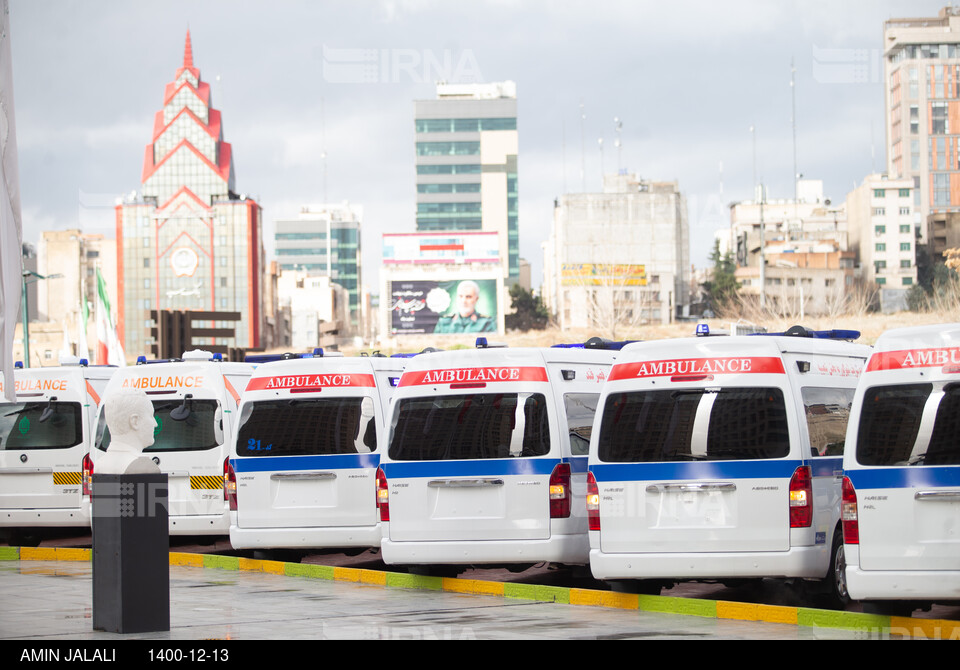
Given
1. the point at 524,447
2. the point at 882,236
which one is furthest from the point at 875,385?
the point at 882,236

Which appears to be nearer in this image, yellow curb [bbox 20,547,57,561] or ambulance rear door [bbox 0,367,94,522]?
yellow curb [bbox 20,547,57,561]

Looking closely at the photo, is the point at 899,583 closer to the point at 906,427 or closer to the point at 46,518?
the point at 906,427

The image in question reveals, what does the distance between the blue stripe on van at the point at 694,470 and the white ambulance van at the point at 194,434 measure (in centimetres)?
625

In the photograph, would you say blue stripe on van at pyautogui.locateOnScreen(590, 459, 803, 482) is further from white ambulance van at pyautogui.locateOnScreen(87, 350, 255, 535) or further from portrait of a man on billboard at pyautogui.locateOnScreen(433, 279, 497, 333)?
portrait of a man on billboard at pyautogui.locateOnScreen(433, 279, 497, 333)

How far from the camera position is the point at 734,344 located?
1002 cm

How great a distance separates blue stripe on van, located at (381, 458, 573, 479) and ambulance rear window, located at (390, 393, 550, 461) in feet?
0.20

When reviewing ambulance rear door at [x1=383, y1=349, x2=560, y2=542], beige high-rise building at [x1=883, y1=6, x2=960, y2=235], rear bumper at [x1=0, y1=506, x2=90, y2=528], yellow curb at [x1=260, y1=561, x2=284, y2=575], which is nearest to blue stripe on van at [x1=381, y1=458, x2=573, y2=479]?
ambulance rear door at [x1=383, y1=349, x2=560, y2=542]

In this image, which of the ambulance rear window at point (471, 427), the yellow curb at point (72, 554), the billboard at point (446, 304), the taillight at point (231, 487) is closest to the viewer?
the ambulance rear window at point (471, 427)

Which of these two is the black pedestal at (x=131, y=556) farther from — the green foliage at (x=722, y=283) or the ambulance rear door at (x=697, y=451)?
the green foliage at (x=722, y=283)

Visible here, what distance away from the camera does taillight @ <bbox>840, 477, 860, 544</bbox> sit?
878cm

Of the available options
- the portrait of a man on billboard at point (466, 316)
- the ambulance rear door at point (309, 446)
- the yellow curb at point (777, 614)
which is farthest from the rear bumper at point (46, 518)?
the portrait of a man on billboard at point (466, 316)

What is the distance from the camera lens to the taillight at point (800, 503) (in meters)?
9.61

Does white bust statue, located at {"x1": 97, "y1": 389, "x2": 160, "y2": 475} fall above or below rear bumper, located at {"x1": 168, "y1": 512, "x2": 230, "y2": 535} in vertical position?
above
